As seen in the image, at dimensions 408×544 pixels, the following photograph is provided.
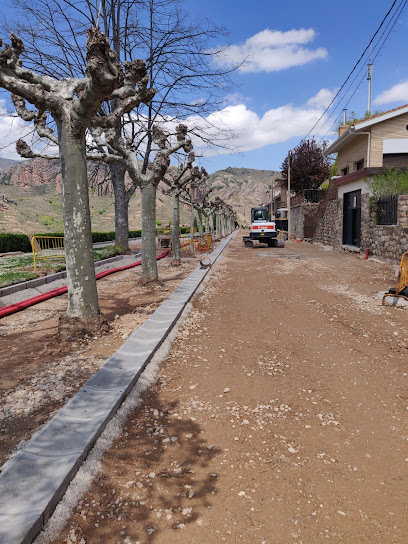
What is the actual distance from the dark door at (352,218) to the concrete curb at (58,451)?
16.0 meters

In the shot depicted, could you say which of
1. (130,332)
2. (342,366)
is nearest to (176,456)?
(342,366)

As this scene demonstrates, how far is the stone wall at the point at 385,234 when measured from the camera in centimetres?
1296

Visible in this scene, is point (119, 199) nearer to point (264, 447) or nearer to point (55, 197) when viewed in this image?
point (264, 447)

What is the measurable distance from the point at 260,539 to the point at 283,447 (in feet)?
2.97

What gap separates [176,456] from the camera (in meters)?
2.75

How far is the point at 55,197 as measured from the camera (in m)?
76.5

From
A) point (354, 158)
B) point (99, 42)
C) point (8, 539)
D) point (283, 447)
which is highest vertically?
point (354, 158)

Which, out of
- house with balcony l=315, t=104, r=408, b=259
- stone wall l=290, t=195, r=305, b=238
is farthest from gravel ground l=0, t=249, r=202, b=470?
stone wall l=290, t=195, r=305, b=238

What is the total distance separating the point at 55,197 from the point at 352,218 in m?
71.9

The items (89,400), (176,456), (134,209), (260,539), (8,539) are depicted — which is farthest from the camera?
(134,209)

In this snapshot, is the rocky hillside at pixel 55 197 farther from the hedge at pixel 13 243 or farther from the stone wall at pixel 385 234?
the stone wall at pixel 385 234

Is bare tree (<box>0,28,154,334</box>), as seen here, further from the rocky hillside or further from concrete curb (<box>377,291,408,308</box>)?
the rocky hillside

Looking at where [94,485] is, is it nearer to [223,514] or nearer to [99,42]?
[223,514]

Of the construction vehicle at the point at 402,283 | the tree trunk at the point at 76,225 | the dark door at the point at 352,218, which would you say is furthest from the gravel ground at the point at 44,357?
the dark door at the point at 352,218
